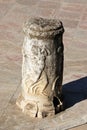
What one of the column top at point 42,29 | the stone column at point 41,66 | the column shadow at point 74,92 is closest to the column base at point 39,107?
the stone column at point 41,66

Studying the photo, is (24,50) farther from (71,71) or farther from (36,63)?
(71,71)

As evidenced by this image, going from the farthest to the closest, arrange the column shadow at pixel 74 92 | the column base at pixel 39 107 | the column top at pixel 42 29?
the column shadow at pixel 74 92 < the column base at pixel 39 107 < the column top at pixel 42 29

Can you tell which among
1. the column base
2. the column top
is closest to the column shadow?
the column base

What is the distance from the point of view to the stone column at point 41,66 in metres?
5.95

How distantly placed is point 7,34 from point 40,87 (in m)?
3.38

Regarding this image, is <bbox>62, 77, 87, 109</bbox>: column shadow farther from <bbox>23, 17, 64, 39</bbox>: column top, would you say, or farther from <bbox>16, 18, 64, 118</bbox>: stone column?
<bbox>23, 17, 64, 39</bbox>: column top

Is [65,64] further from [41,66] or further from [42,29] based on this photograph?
[42,29]

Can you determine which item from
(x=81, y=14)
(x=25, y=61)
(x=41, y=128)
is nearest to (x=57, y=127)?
(x=41, y=128)

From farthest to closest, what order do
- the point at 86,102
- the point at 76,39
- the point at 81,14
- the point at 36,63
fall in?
the point at 81,14
the point at 76,39
the point at 86,102
the point at 36,63

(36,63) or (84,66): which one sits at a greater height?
(36,63)

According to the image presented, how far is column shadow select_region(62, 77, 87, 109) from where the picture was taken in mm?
6902

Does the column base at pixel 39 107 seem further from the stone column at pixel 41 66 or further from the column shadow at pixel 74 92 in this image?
the column shadow at pixel 74 92

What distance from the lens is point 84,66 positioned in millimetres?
8133

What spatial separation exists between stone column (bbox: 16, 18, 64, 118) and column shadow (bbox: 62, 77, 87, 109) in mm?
436
